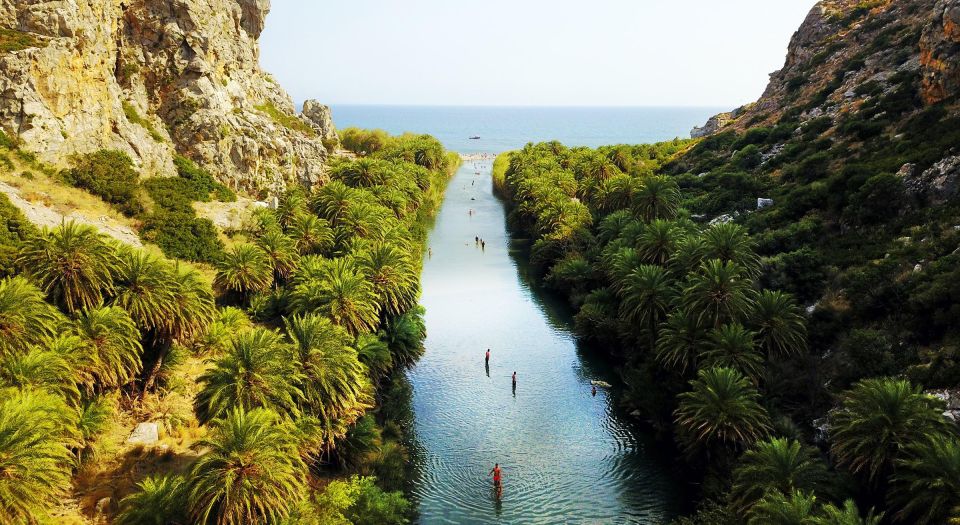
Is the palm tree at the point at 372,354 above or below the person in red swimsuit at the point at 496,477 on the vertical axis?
above

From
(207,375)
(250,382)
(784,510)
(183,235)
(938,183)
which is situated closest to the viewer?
(784,510)

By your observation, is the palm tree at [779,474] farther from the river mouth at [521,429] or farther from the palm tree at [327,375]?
the palm tree at [327,375]

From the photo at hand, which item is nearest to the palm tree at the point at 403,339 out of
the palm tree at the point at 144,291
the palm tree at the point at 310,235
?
the palm tree at the point at 310,235

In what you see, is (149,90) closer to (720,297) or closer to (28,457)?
(28,457)

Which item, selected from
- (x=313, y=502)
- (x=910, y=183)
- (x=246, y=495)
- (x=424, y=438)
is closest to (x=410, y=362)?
(x=424, y=438)

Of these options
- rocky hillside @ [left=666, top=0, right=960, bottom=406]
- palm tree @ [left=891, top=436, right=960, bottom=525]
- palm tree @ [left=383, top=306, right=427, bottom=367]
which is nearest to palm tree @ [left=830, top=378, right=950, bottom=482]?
palm tree @ [left=891, top=436, right=960, bottom=525]

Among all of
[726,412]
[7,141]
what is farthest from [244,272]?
[726,412]

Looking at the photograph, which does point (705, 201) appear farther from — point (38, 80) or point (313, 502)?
point (38, 80)
